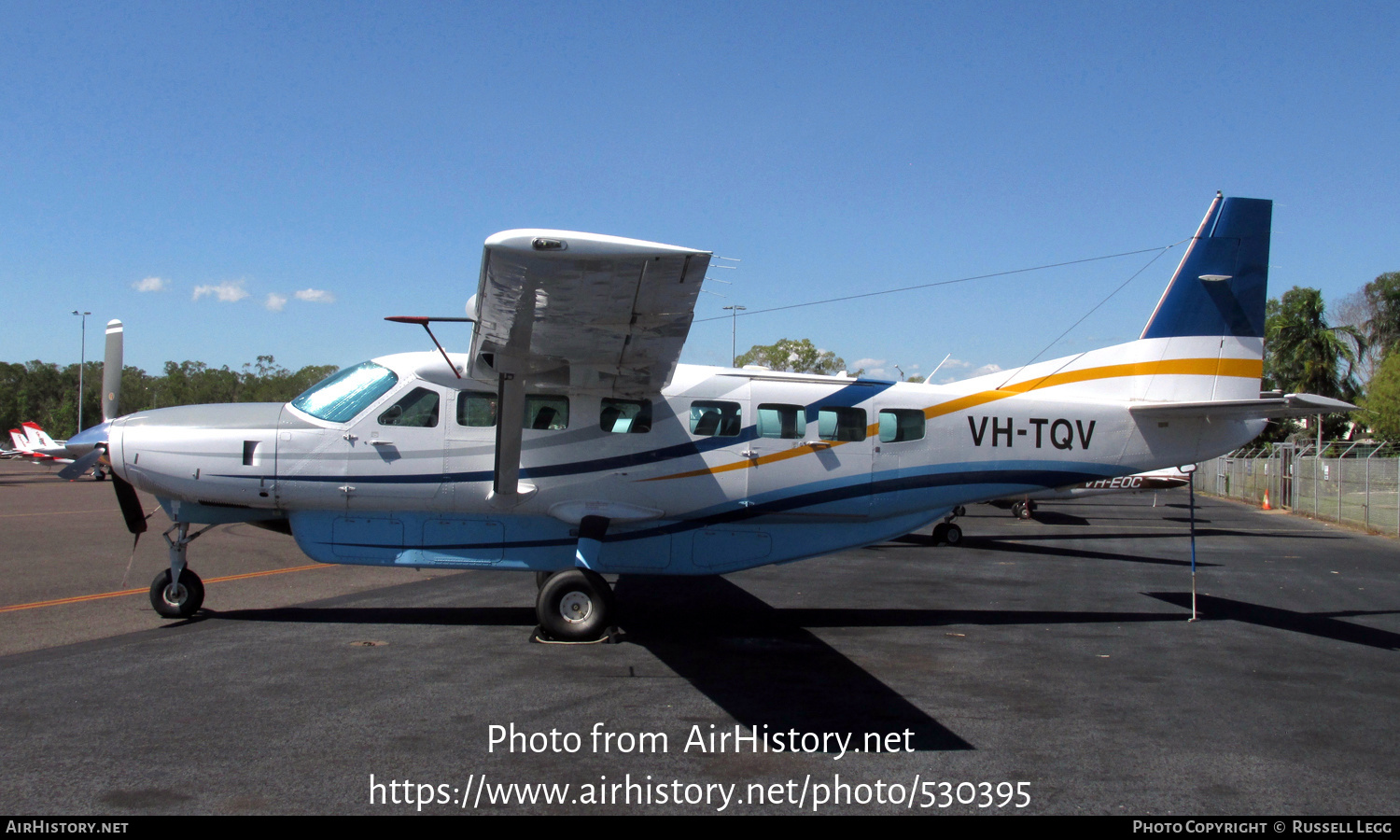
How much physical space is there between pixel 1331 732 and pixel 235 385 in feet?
333

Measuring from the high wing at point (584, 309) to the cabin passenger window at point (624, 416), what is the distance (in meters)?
0.11

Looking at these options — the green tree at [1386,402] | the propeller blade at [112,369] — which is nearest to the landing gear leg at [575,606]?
the propeller blade at [112,369]

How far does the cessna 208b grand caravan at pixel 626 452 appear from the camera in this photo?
8.69 metres

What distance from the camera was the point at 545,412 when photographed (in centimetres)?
906

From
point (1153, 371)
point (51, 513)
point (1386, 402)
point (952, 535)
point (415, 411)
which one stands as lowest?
point (51, 513)

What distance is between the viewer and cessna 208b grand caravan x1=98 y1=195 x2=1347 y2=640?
8.69m

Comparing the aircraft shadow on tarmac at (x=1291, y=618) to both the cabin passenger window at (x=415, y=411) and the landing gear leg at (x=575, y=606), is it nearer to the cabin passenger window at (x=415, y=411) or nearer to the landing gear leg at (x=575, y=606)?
the landing gear leg at (x=575, y=606)

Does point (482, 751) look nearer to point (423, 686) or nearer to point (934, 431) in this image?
point (423, 686)

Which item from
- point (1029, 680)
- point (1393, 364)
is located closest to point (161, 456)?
point (1029, 680)

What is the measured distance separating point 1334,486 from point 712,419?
31.6 meters

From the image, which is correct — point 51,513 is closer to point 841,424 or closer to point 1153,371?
point 841,424

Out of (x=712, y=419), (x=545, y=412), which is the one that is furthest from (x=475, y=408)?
(x=712, y=419)

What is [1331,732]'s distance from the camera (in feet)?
19.1

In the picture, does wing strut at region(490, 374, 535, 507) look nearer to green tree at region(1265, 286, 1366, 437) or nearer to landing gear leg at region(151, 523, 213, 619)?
landing gear leg at region(151, 523, 213, 619)
